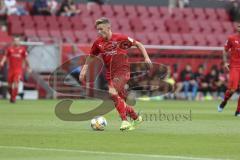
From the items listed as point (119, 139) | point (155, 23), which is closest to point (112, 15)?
point (155, 23)

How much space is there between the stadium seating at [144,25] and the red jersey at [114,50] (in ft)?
65.7

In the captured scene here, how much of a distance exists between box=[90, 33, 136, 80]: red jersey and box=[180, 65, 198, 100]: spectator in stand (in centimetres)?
2108

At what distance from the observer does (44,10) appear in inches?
1480

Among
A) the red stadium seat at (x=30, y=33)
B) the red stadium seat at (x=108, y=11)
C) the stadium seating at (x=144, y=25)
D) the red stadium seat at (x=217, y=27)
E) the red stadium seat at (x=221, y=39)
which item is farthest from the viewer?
the red stadium seat at (x=217, y=27)

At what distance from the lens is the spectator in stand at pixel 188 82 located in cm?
3744

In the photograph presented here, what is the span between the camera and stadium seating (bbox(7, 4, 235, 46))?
37062mm

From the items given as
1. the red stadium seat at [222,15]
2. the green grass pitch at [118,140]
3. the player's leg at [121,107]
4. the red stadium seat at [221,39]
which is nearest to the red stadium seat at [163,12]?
the red stadium seat at [221,39]

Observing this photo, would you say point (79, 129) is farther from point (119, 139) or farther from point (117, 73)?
point (119, 139)

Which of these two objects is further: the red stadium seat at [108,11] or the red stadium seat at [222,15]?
the red stadium seat at [222,15]

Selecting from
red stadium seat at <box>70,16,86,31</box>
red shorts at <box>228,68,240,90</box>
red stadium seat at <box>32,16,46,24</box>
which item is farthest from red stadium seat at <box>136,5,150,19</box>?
red shorts at <box>228,68,240,90</box>

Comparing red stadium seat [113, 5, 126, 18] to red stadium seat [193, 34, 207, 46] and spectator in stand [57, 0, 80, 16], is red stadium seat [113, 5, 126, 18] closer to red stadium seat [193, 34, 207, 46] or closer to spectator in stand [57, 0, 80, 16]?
spectator in stand [57, 0, 80, 16]

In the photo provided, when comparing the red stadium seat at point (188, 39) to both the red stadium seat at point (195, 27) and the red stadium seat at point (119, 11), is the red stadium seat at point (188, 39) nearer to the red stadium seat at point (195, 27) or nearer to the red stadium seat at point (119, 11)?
the red stadium seat at point (195, 27)

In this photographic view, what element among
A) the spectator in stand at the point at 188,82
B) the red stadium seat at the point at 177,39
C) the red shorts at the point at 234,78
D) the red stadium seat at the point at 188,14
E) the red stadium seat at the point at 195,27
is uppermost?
the red shorts at the point at 234,78

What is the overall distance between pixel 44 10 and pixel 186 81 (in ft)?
23.7
